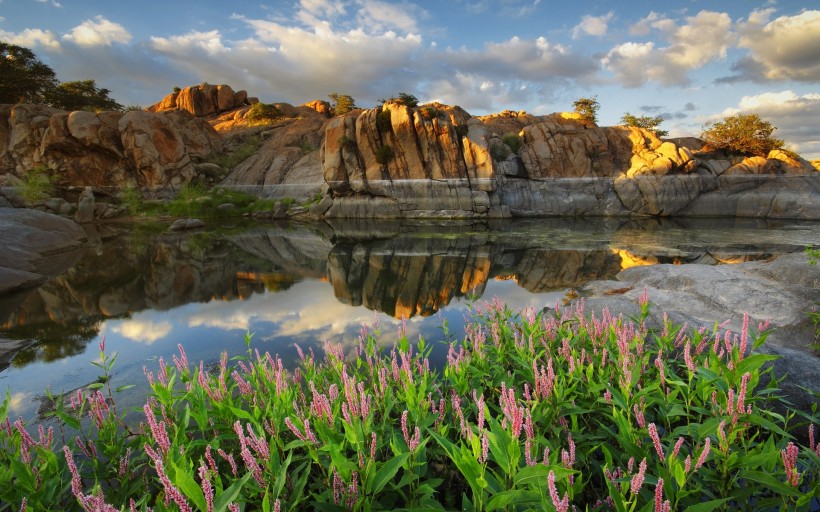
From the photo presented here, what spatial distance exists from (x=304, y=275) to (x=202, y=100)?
99536mm

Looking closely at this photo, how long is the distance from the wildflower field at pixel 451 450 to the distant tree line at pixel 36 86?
3697 inches

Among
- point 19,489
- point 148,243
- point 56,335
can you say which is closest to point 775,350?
point 19,489

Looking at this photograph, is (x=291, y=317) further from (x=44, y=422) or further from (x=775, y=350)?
(x=775, y=350)

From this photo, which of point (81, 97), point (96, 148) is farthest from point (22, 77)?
point (96, 148)

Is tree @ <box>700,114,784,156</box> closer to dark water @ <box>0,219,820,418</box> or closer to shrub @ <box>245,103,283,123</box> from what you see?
dark water @ <box>0,219,820,418</box>

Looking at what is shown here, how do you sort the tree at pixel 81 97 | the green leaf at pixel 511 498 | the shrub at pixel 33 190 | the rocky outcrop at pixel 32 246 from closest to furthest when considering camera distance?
the green leaf at pixel 511 498 < the rocky outcrop at pixel 32 246 < the shrub at pixel 33 190 < the tree at pixel 81 97

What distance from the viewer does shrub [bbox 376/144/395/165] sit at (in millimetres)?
52438

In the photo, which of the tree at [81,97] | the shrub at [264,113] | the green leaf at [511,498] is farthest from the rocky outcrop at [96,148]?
the green leaf at [511,498]

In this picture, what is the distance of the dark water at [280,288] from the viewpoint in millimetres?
10180

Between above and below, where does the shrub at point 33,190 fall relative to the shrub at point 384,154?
below

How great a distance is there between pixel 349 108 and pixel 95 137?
52553 millimetres

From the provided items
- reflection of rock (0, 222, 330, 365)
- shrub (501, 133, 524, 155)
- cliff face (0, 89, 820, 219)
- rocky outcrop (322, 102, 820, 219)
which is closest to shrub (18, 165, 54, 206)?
cliff face (0, 89, 820, 219)

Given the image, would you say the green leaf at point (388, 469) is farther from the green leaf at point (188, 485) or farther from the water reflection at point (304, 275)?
the water reflection at point (304, 275)

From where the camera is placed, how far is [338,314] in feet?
42.5
